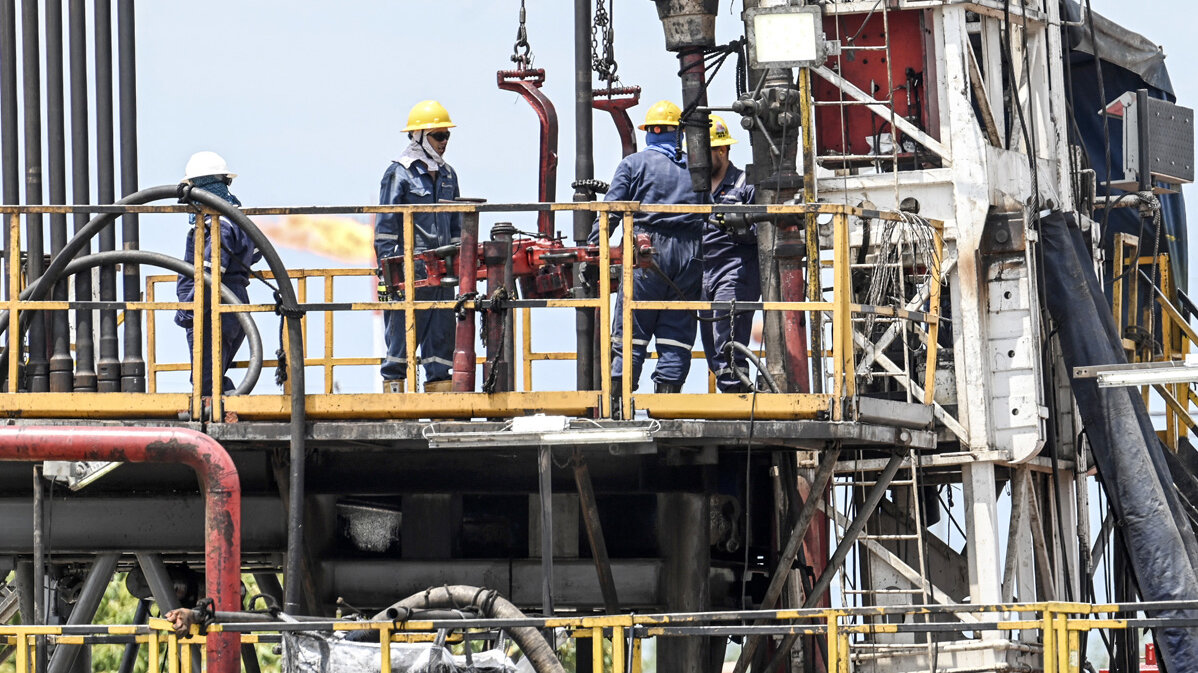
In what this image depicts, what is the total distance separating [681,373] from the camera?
13688 mm

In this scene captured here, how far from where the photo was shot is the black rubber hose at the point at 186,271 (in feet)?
40.2

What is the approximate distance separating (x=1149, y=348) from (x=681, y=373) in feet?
19.2

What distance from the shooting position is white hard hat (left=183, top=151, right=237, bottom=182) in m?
13.3

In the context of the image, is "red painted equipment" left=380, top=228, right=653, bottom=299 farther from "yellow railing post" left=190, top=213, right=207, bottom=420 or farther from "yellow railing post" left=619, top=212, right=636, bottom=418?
"yellow railing post" left=190, top=213, right=207, bottom=420

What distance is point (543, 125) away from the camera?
15.2m

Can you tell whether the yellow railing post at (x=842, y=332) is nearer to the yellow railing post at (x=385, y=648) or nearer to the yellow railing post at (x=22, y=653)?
the yellow railing post at (x=385, y=648)

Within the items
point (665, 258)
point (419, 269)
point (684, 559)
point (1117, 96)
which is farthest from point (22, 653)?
point (1117, 96)

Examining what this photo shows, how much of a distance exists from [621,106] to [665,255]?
107 inches

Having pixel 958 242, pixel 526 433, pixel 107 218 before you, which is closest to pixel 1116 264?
pixel 958 242

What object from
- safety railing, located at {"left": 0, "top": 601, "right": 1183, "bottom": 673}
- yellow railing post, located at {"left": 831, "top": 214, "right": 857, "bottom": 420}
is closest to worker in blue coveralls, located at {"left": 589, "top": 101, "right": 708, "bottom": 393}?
yellow railing post, located at {"left": 831, "top": 214, "right": 857, "bottom": 420}

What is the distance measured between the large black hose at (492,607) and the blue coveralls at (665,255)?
2.77 meters

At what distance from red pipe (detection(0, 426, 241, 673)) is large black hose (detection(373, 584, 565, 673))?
38.7 inches

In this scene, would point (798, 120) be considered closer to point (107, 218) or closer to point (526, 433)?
point (526, 433)

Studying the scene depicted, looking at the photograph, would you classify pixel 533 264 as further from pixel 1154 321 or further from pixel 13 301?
pixel 1154 321
